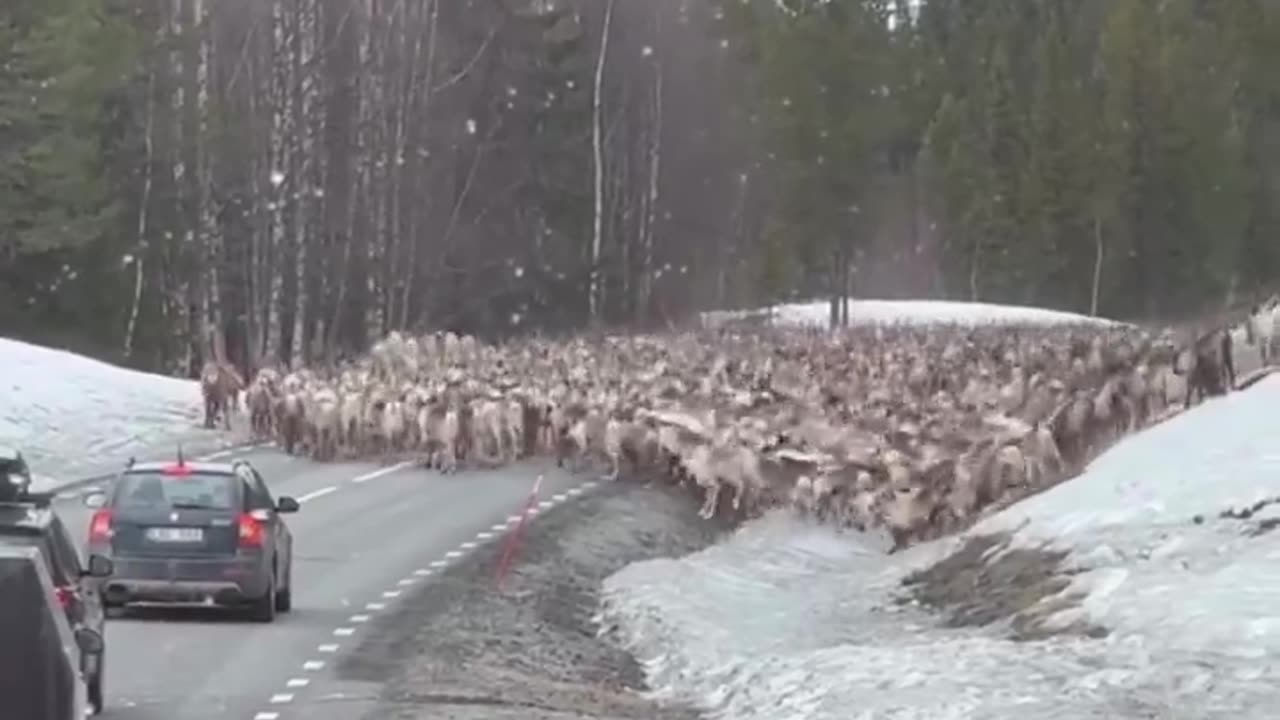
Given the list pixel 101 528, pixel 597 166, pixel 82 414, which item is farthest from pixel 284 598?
pixel 597 166

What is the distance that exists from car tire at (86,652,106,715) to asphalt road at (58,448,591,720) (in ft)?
0.91

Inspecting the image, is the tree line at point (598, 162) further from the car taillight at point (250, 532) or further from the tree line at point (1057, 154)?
the car taillight at point (250, 532)

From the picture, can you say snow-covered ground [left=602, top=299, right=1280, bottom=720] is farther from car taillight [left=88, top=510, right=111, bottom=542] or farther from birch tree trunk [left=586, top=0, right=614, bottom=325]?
birch tree trunk [left=586, top=0, right=614, bottom=325]

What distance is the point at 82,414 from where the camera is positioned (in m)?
44.4

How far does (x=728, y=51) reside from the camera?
98.8 meters

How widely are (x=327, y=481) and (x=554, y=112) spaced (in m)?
44.6

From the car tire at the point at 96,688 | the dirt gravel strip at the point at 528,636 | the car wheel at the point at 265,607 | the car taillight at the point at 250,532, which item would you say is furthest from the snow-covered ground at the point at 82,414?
the car tire at the point at 96,688

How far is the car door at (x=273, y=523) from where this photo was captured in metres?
23.5

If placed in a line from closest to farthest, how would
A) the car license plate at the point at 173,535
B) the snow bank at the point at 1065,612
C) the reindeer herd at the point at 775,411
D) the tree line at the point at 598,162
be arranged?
the snow bank at the point at 1065,612 → the car license plate at the point at 173,535 → the reindeer herd at the point at 775,411 → the tree line at the point at 598,162

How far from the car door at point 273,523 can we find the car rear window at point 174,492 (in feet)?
1.00

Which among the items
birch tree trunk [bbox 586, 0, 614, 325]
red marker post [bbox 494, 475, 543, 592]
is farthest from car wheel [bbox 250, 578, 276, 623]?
birch tree trunk [bbox 586, 0, 614, 325]

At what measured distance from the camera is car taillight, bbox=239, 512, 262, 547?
22906 mm

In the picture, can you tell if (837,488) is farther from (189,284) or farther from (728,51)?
(728,51)

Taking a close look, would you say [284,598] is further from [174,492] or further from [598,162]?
[598,162]
